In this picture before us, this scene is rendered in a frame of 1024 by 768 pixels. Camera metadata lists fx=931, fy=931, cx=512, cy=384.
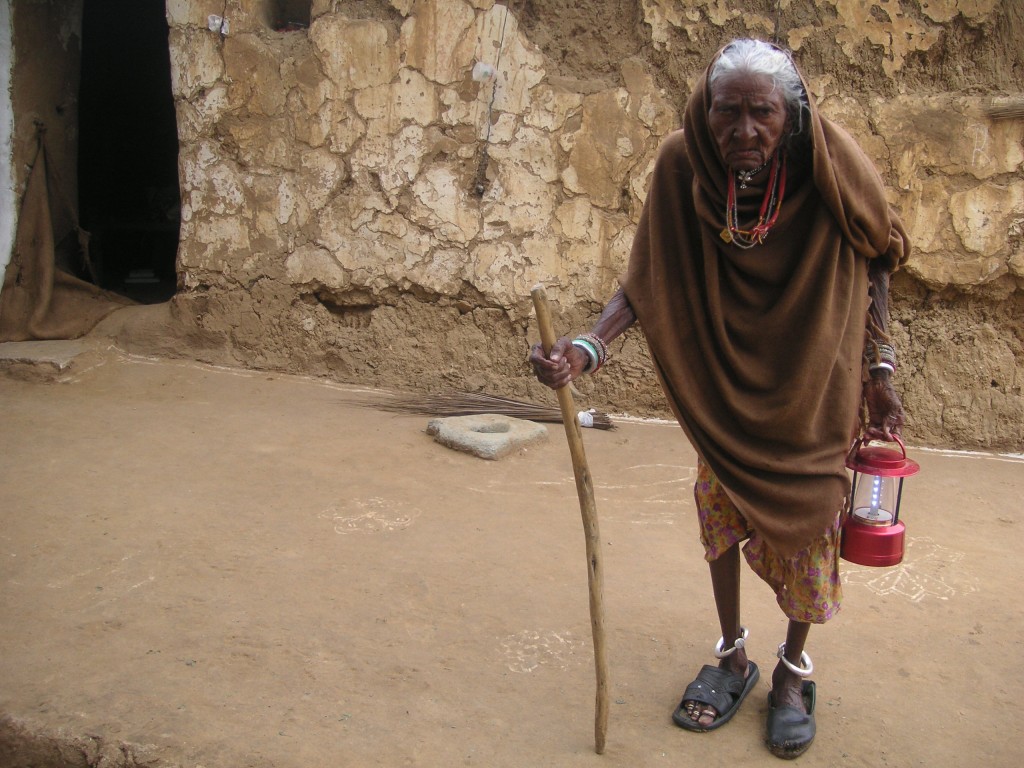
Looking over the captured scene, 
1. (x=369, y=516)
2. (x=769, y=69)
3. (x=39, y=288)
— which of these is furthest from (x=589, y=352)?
(x=39, y=288)

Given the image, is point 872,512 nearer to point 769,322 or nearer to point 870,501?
point 870,501

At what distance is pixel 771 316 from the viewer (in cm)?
212

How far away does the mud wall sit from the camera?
4.55 m

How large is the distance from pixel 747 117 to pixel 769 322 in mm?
462

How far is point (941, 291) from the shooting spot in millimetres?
4668

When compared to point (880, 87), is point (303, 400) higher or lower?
lower

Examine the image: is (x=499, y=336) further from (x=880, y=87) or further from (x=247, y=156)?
(x=880, y=87)

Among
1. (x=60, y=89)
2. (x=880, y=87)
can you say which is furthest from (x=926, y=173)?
(x=60, y=89)

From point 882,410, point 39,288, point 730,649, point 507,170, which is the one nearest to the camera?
point 882,410

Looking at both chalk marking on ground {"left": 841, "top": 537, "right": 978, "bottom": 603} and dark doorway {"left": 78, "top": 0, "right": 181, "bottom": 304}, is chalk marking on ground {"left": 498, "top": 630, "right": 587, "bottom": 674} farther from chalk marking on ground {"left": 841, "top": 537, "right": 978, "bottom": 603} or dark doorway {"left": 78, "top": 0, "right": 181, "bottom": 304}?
dark doorway {"left": 78, "top": 0, "right": 181, "bottom": 304}

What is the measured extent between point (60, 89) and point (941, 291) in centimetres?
532

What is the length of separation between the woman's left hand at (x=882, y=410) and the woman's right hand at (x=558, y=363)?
70cm

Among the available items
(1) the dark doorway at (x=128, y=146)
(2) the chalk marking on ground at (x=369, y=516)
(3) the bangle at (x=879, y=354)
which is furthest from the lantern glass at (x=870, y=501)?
(1) the dark doorway at (x=128, y=146)

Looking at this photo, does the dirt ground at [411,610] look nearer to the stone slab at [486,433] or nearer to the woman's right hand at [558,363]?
the stone slab at [486,433]
